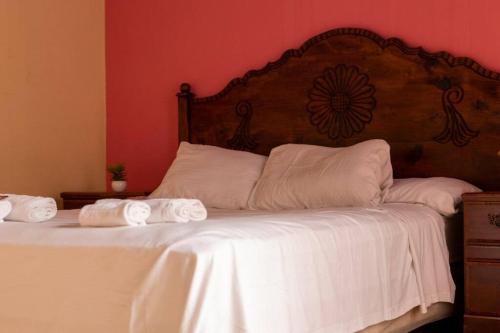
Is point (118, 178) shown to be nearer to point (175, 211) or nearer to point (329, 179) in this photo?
point (329, 179)

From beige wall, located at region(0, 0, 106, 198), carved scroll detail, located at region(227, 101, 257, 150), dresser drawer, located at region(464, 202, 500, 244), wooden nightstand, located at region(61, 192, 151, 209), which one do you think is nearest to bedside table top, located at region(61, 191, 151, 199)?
wooden nightstand, located at region(61, 192, 151, 209)

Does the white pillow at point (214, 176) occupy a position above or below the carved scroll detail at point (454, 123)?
below

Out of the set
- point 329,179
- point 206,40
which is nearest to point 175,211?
point 329,179

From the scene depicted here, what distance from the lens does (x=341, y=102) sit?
4.04 m

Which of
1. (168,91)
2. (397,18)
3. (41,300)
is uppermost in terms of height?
(397,18)

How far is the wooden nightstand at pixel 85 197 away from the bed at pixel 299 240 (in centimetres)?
56

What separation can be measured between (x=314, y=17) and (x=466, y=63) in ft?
2.88

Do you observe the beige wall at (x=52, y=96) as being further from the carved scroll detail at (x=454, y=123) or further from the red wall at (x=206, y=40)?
the carved scroll detail at (x=454, y=123)

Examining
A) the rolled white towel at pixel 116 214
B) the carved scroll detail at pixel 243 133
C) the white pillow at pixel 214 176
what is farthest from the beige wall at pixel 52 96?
the rolled white towel at pixel 116 214

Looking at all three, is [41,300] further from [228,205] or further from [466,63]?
[466,63]

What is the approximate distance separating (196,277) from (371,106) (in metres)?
2.19

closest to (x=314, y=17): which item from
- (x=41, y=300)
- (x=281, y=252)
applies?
(x=281, y=252)

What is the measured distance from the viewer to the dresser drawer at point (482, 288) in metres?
3.22

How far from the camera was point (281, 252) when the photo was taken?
7.50 feet
